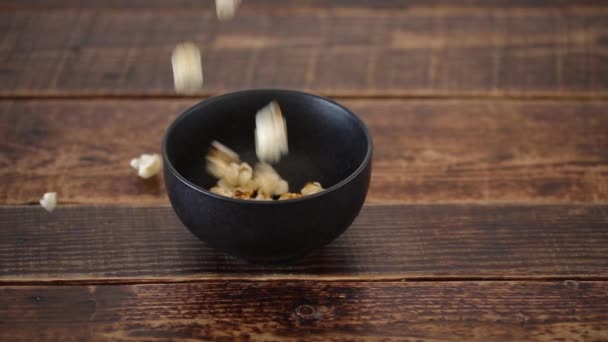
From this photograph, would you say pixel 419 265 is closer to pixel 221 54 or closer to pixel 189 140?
pixel 189 140

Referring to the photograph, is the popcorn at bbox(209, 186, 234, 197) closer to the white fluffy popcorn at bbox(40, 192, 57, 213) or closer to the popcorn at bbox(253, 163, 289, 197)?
the popcorn at bbox(253, 163, 289, 197)

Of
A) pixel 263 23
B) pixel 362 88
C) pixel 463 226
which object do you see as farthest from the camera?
pixel 263 23

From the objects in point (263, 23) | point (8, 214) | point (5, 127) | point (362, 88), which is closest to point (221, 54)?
point (263, 23)

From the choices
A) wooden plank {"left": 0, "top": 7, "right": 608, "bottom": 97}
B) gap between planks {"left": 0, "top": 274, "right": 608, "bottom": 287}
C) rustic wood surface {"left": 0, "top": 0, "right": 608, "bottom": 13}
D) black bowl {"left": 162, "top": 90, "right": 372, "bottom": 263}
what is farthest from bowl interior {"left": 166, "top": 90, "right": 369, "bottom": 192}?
rustic wood surface {"left": 0, "top": 0, "right": 608, "bottom": 13}

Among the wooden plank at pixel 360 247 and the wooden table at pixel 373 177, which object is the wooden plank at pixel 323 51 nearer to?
the wooden table at pixel 373 177

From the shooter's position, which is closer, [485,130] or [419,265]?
[419,265]

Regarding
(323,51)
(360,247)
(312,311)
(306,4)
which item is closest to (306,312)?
(312,311)

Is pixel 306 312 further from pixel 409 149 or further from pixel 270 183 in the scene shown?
pixel 409 149
